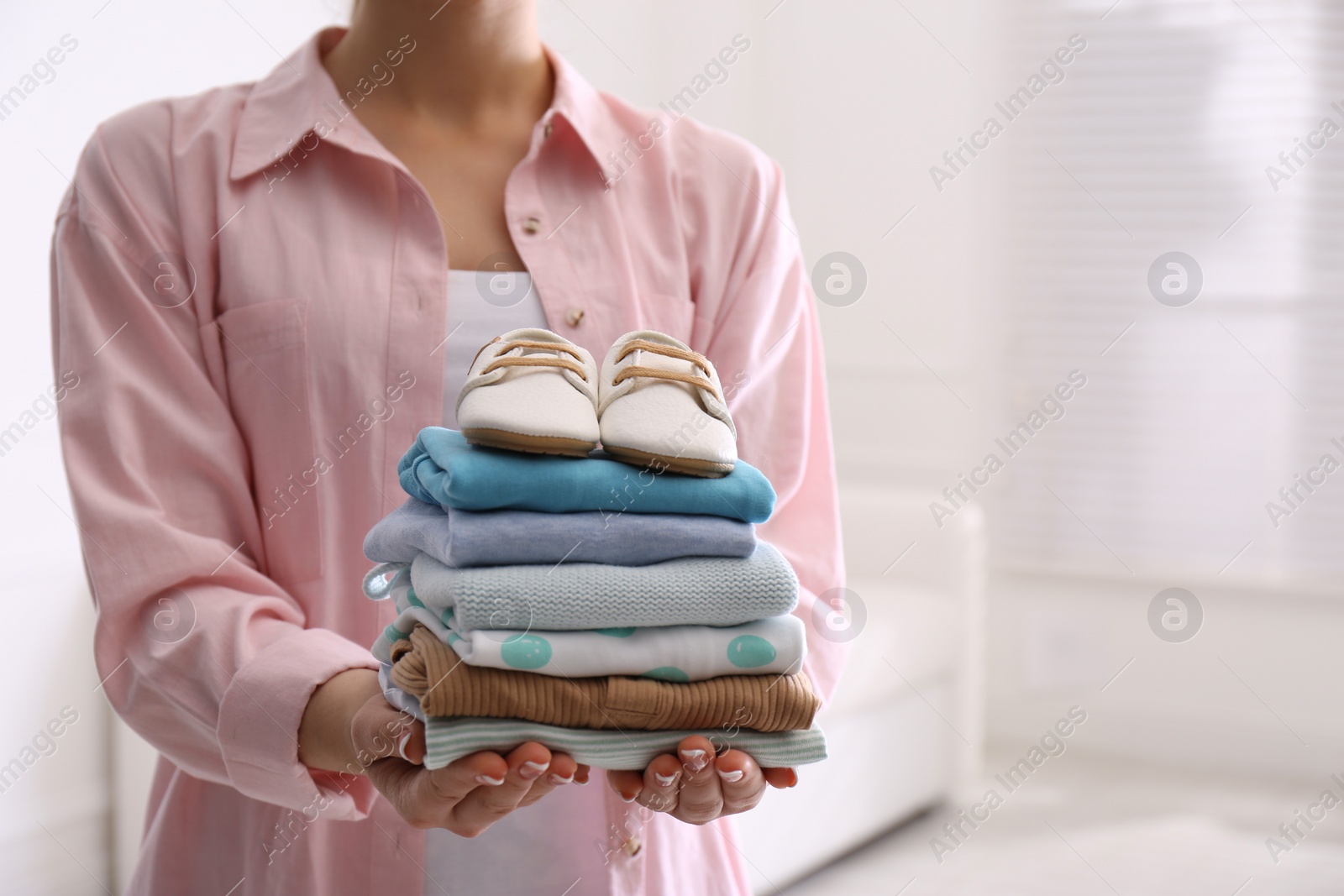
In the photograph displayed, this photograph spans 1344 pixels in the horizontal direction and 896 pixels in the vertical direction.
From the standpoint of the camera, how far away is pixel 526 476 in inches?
25.2

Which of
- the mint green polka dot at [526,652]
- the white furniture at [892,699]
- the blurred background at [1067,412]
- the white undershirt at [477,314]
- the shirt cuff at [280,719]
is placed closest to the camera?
the mint green polka dot at [526,652]

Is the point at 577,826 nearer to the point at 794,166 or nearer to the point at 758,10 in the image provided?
the point at 794,166

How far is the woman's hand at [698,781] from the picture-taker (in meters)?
0.67

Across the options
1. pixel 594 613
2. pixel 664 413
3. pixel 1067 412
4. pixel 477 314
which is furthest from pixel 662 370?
pixel 1067 412

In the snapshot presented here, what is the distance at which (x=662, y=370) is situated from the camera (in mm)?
689

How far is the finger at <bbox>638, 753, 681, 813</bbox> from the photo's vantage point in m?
0.67

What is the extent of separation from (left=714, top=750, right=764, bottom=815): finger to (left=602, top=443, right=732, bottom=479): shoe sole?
0.54ft

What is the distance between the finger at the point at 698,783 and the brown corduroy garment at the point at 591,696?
0.5 inches

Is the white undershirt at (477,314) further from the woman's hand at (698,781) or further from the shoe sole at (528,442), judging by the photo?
the woman's hand at (698,781)

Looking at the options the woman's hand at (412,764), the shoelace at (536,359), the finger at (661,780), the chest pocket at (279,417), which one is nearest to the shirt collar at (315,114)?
the chest pocket at (279,417)

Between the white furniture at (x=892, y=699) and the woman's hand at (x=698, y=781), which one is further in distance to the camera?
the white furniture at (x=892, y=699)

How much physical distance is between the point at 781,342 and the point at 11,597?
1.43 metres

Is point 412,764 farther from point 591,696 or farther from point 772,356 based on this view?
point 772,356

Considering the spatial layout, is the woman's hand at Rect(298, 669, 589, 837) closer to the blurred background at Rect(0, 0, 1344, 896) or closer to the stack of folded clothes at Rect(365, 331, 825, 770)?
the stack of folded clothes at Rect(365, 331, 825, 770)
